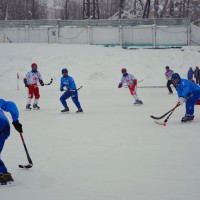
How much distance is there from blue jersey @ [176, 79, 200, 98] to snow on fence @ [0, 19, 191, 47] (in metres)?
19.1

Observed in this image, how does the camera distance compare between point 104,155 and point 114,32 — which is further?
point 114,32

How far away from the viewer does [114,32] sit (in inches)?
1098

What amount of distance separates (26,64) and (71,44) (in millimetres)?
4365

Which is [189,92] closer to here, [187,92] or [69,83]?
[187,92]

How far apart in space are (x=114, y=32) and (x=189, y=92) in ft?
64.6

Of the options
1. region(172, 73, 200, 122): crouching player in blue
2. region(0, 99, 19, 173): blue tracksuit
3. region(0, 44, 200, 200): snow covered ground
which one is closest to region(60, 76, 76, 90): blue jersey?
region(0, 44, 200, 200): snow covered ground

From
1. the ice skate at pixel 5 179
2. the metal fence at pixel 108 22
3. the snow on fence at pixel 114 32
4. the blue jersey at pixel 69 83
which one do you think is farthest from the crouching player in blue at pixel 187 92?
the metal fence at pixel 108 22

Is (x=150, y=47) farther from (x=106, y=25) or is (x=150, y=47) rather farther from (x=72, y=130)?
(x=72, y=130)

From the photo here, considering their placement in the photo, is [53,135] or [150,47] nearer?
[53,135]

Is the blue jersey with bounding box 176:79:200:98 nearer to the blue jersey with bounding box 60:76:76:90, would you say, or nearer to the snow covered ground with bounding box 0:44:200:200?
the snow covered ground with bounding box 0:44:200:200

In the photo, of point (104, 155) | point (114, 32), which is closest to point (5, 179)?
point (104, 155)

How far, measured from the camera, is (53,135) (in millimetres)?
7758

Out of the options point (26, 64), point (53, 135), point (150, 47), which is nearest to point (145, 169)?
point (53, 135)

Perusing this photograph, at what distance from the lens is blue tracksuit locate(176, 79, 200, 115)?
8609 millimetres
